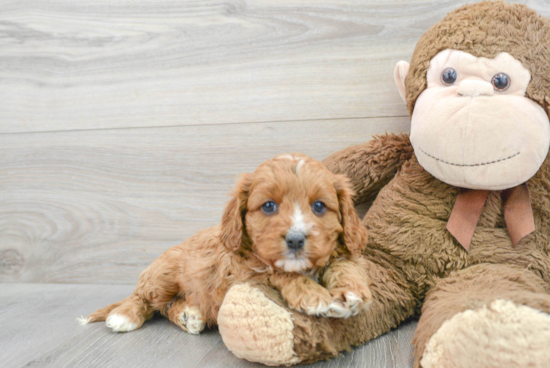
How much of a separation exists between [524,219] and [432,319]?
1.60 ft

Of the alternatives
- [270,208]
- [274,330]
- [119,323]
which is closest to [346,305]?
[274,330]

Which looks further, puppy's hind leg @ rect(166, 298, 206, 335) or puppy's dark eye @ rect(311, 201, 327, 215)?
puppy's hind leg @ rect(166, 298, 206, 335)

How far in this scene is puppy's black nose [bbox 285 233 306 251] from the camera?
3.71 feet

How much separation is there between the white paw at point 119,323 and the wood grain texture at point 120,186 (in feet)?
1.73

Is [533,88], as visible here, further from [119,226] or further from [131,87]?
[119,226]

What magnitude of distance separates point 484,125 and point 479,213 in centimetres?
31

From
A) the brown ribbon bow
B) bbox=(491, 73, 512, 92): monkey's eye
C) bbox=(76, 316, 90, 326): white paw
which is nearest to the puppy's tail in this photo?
bbox=(76, 316, 90, 326): white paw

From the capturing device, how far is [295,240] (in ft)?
3.71

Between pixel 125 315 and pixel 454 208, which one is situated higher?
pixel 454 208

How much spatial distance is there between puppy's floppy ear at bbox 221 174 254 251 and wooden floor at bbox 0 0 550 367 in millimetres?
542

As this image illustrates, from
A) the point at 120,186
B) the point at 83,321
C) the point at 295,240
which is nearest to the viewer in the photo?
the point at 295,240

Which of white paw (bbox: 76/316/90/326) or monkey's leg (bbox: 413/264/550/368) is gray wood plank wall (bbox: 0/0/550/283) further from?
monkey's leg (bbox: 413/264/550/368)

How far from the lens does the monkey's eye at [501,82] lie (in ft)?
4.18

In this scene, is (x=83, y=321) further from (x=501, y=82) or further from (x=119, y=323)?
(x=501, y=82)
